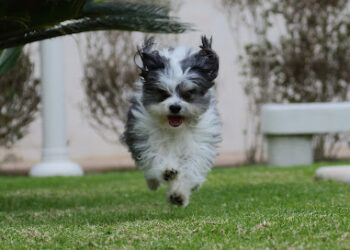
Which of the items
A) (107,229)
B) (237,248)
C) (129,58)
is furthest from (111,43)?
(237,248)

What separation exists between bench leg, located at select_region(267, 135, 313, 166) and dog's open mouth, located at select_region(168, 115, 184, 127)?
598 cm

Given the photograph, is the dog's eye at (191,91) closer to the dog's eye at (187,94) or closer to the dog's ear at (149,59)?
the dog's eye at (187,94)

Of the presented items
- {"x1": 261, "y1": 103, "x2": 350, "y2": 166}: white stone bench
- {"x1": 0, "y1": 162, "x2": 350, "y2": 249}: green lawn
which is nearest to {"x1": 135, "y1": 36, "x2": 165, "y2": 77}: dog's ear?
{"x1": 0, "y1": 162, "x2": 350, "y2": 249}: green lawn

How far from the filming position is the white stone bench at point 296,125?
11.5m

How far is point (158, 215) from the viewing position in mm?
5723

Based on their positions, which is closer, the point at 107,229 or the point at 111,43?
the point at 107,229

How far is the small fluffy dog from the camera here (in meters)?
5.65

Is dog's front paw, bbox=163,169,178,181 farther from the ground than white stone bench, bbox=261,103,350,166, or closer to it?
farther from the ground

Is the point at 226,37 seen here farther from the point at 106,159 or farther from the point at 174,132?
the point at 174,132

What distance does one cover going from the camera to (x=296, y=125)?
11.5 meters

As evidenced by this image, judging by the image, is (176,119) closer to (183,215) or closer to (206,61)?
(206,61)

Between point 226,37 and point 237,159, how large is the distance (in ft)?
8.24

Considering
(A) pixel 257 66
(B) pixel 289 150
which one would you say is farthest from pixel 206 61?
(A) pixel 257 66

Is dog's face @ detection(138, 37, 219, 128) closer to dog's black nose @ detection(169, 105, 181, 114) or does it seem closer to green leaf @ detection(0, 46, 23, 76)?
dog's black nose @ detection(169, 105, 181, 114)
